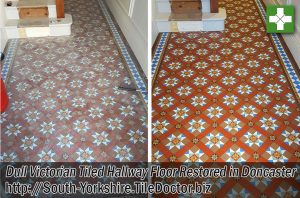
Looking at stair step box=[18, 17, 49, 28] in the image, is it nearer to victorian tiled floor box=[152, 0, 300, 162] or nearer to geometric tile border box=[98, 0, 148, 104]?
geometric tile border box=[98, 0, 148, 104]

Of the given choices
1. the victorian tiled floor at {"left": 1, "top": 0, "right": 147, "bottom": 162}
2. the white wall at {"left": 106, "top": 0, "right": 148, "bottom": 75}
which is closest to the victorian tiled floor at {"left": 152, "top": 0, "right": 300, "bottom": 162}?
the victorian tiled floor at {"left": 1, "top": 0, "right": 147, "bottom": 162}

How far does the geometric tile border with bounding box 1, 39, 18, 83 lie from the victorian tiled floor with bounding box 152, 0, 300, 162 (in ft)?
2.81

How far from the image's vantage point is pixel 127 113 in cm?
156

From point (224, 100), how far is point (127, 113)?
32.8 inches

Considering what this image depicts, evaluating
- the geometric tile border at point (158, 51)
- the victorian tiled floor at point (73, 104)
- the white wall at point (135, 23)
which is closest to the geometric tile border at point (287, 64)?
the geometric tile border at point (158, 51)

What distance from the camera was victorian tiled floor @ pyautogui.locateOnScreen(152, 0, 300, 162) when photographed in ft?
6.22

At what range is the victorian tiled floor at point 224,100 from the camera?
1.90 m

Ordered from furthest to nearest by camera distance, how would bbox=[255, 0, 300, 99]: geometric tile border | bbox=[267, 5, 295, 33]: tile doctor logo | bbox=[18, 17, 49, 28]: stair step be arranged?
bbox=[267, 5, 295, 33]: tile doctor logo, bbox=[255, 0, 300, 99]: geometric tile border, bbox=[18, 17, 49, 28]: stair step

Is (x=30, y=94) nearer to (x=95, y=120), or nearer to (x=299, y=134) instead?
(x=95, y=120)

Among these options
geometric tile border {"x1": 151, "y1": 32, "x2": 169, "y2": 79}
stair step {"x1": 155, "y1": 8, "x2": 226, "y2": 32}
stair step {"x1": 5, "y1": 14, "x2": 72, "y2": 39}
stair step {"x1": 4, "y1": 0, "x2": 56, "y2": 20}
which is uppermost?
stair step {"x1": 4, "y1": 0, "x2": 56, "y2": 20}

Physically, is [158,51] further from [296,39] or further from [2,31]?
[2,31]

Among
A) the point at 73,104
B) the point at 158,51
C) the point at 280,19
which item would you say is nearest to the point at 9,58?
the point at 73,104

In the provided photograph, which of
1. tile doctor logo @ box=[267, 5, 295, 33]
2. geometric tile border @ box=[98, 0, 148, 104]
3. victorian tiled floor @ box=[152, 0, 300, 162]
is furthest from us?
tile doctor logo @ box=[267, 5, 295, 33]

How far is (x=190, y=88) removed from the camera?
2.33 meters
